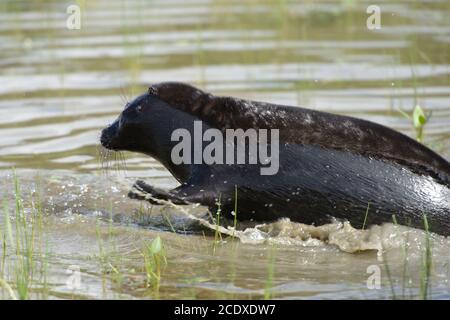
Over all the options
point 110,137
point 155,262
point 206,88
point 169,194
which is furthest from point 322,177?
point 206,88

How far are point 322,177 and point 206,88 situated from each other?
4249mm

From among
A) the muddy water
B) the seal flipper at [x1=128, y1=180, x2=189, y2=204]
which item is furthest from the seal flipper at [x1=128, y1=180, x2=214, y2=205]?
the muddy water

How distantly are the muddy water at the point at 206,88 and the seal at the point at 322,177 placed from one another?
10 centimetres

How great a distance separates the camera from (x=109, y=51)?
11.7 metres

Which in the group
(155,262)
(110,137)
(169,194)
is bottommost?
(155,262)

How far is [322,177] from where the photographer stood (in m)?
5.68

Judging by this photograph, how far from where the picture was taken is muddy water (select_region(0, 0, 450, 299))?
16.9ft

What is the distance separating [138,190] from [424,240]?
153 centimetres

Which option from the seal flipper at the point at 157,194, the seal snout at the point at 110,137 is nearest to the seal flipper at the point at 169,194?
the seal flipper at the point at 157,194

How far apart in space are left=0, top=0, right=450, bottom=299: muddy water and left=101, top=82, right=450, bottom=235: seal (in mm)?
101

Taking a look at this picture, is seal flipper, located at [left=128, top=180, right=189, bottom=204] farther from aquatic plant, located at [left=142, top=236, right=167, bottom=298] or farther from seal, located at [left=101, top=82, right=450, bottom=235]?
aquatic plant, located at [left=142, top=236, right=167, bottom=298]

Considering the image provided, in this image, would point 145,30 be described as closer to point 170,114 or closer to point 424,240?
point 170,114

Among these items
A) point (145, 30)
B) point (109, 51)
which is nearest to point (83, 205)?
point (109, 51)

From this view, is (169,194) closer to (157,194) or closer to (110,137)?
(157,194)
